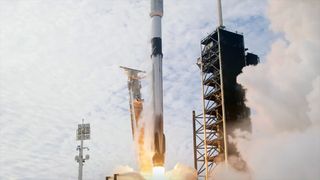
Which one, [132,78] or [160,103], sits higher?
[132,78]

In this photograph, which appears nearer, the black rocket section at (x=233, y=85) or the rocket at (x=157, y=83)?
the rocket at (x=157, y=83)

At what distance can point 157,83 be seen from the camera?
51219mm

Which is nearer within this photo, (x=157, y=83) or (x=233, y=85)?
(x=157, y=83)

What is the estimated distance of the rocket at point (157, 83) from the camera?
49.1 meters

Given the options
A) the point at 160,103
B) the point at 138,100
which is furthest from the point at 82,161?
the point at 160,103

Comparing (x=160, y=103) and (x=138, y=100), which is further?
(x=138, y=100)

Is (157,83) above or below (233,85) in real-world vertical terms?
below

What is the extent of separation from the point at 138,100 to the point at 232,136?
14.2m

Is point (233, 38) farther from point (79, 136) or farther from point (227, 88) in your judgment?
point (79, 136)

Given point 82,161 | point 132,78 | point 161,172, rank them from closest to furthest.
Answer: point 161,172 → point 82,161 → point 132,78

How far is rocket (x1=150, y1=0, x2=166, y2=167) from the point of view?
49.1m

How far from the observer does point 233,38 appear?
67000mm

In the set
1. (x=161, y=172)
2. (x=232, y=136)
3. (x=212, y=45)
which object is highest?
(x=212, y=45)

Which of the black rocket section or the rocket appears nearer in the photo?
the rocket
